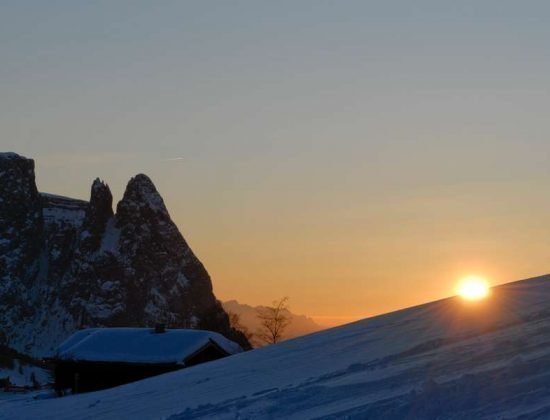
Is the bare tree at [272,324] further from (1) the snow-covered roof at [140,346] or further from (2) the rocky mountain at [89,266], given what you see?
(2) the rocky mountain at [89,266]

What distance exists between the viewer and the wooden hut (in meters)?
37.3

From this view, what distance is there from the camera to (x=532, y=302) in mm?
14266

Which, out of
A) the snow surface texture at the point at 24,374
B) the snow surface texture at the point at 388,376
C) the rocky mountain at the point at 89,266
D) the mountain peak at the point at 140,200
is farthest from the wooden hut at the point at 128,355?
the mountain peak at the point at 140,200

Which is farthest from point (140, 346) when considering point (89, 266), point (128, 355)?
point (89, 266)

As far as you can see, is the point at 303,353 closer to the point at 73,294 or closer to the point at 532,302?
the point at 532,302

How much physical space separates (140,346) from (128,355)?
1.12 m

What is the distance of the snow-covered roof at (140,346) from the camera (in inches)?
1469

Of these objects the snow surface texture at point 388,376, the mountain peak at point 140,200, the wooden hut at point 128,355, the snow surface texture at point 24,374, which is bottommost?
the snow surface texture at point 388,376

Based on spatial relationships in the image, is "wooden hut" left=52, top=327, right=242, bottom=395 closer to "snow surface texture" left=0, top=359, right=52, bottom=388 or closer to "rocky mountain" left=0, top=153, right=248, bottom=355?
"snow surface texture" left=0, top=359, right=52, bottom=388

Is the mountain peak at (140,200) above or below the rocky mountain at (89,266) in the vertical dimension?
above

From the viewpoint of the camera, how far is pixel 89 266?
178m

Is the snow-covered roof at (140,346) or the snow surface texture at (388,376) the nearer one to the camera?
the snow surface texture at (388,376)

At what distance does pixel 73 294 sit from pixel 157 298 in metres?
18.7

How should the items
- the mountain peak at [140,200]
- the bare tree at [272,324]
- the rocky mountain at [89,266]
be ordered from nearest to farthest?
the bare tree at [272,324] < the rocky mountain at [89,266] < the mountain peak at [140,200]
